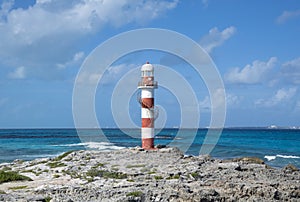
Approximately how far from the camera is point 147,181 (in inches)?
735

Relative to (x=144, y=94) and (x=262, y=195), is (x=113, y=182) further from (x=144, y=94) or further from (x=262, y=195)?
(x=144, y=94)

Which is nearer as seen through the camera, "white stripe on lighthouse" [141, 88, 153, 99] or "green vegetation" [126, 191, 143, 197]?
"green vegetation" [126, 191, 143, 197]

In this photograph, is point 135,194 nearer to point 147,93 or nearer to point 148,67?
point 147,93

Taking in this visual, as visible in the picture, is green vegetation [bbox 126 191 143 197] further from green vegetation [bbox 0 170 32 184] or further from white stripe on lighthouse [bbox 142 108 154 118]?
white stripe on lighthouse [bbox 142 108 154 118]

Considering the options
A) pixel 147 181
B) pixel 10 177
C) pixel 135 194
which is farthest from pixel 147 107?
pixel 135 194

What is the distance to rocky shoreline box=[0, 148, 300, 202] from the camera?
15688 mm

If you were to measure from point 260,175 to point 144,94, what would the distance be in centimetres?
1127

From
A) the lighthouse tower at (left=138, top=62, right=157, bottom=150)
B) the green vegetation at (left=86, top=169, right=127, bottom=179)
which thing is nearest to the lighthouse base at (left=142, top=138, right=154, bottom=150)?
the lighthouse tower at (left=138, top=62, right=157, bottom=150)

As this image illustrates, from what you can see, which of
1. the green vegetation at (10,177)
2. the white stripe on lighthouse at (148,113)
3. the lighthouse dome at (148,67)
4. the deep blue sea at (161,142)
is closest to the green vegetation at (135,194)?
the green vegetation at (10,177)

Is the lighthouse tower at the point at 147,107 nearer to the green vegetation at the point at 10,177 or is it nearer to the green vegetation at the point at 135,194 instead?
the green vegetation at the point at 10,177

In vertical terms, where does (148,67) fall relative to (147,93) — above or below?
above

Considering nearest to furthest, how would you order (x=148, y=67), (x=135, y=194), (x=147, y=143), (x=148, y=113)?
(x=135, y=194), (x=148, y=113), (x=147, y=143), (x=148, y=67)

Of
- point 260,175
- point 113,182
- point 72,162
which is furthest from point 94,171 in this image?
point 260,175

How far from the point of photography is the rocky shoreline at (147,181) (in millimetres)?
15688
